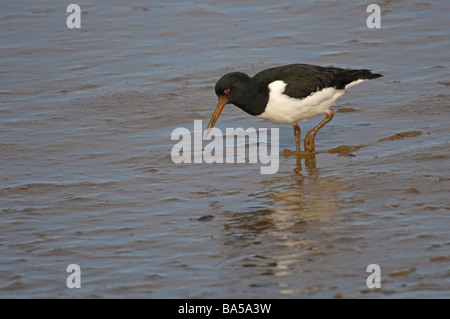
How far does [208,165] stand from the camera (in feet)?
28.1

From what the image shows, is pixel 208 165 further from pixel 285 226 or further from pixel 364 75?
pixel 364 75

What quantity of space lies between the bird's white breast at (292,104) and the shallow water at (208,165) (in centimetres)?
50

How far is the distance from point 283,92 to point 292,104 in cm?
17

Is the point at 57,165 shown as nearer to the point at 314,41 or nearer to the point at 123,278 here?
the point at 123,278

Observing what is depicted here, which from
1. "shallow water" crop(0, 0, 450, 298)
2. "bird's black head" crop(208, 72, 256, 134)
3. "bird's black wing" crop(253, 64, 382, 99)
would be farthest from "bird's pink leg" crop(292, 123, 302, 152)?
"bird's black head" crop(208, 72, 256, 134)

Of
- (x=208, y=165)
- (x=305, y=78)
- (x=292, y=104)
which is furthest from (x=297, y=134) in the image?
(x=208, y=165)

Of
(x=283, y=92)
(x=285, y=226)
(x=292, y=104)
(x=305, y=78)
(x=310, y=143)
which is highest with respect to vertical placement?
(x=305, y=78)

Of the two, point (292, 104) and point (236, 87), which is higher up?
point (236, 87)

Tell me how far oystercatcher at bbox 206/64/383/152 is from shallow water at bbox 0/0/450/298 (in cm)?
55

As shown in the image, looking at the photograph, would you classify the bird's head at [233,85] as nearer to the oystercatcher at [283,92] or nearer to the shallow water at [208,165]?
the oystercatcher at [283,92]

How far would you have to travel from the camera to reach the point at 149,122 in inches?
392

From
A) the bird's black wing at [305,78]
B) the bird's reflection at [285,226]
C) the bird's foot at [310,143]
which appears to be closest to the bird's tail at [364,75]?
the bird's black wing at [305,78]

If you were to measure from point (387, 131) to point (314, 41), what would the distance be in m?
3.74

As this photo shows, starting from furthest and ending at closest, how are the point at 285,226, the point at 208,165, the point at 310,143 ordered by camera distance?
the point at 310,143, the point at 208,165, the point at 285,226
